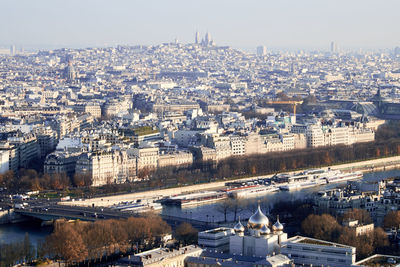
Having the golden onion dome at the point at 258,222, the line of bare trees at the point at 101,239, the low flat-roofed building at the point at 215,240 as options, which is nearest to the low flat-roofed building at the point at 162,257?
the low flat-roofed building at the point at 215,240

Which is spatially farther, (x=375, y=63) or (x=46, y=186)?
(x=375, y=63)

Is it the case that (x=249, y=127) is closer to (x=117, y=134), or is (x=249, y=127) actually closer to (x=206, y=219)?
(x=117, y=134)

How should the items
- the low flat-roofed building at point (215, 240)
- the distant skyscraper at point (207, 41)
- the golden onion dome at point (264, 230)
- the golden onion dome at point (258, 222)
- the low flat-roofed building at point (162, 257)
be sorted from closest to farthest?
the low flat-roofed building at point (162, 257) < the golden onion dome at point (264, 230) < the golden onion dome at point (258, 222) < the low flat-roofed building at point (215, 240) < the distant skyscraper at point (207, 41)

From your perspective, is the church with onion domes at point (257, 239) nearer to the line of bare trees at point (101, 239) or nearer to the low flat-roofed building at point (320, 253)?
the low flat-roofed building at point (320, 253)

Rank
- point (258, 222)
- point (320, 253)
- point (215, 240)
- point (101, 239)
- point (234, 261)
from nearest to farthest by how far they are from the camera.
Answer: point (234, 261), point (320, 253), point (258, 222), point (215, 240), point (101, 239)

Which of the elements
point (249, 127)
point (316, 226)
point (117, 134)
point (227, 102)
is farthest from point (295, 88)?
point (316, 226)

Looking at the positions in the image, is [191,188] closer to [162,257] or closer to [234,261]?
[162,257]

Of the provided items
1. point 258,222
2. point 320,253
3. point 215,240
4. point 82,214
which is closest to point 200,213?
point 82,214

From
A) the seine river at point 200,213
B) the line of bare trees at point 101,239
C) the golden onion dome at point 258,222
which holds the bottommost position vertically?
the seine river at point 200,213

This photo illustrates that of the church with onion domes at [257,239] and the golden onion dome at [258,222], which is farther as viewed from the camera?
the golden onion dome at [258,222]
